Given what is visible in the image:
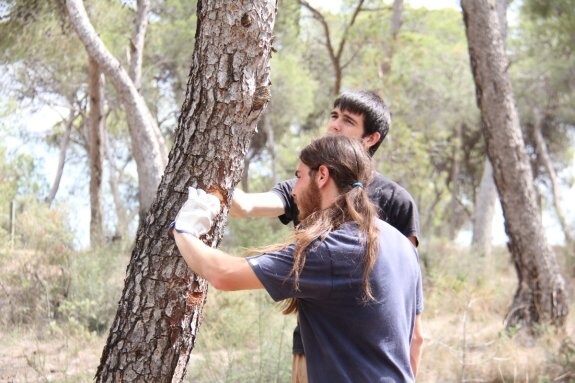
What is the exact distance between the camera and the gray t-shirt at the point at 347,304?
2104mm

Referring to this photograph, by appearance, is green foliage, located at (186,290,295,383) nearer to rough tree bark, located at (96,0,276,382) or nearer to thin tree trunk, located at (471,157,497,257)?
rough tree bark, located at (96,0,276,382)

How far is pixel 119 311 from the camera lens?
2846mm

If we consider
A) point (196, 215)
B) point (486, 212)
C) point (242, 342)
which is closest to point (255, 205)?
point (196, 215)

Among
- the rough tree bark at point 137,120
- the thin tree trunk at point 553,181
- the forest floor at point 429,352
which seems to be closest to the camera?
the forest floor at point 429,352

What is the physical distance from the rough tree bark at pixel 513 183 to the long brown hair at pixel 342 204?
5.15 meters

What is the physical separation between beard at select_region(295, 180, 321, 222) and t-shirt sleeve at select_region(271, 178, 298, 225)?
2.77 feet

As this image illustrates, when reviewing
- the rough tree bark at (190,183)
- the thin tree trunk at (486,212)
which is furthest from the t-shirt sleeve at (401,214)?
the thin tree trunk at (486,212)

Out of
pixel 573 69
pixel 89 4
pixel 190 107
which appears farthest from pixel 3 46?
pixel 573 69

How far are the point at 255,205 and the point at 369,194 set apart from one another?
1.51 feet

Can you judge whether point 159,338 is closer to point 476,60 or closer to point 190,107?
point 190,107

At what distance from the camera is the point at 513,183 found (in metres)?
7.20

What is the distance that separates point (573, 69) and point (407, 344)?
1840 cm

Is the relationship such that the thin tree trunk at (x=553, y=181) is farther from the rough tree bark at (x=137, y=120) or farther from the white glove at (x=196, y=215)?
the white glove at (x=196, y=215)

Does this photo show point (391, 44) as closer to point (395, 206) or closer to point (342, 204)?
point (395, 206)
